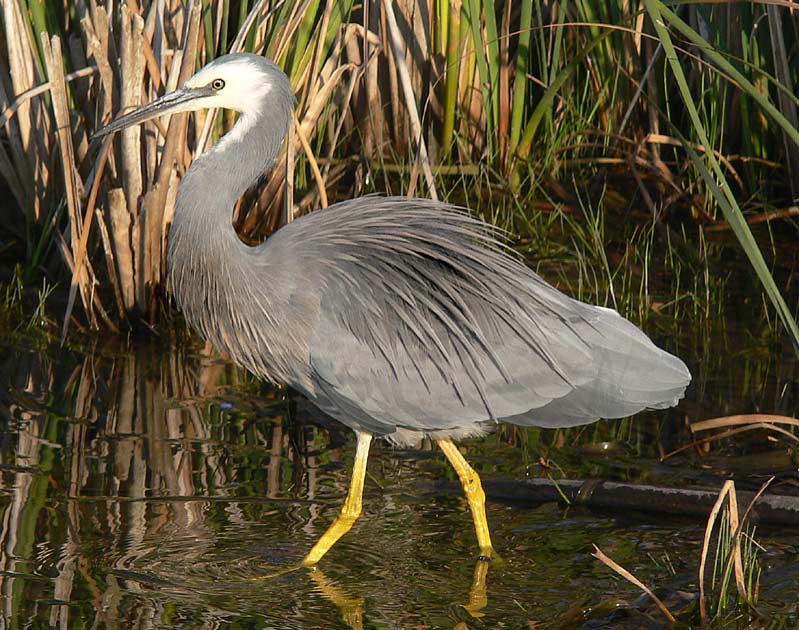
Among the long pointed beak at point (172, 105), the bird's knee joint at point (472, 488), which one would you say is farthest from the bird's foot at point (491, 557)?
the long pointed beak at point (172, 105)

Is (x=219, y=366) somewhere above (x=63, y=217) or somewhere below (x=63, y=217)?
below

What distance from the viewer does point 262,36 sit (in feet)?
19.8

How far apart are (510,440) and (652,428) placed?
1.91ft

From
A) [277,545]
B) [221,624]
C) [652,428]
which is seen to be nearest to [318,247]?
[277,545]

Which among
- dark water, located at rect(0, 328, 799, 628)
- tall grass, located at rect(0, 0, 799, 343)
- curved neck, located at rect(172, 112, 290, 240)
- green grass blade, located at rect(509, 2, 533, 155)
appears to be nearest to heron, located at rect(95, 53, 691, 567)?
curved neck, located at rect(172, 112, 290, 240)

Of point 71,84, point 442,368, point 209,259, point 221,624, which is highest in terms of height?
point 71,84

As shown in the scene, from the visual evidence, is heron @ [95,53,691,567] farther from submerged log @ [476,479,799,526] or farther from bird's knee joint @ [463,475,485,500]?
submerged log @ [476,479,799,526]

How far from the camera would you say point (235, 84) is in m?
4.32

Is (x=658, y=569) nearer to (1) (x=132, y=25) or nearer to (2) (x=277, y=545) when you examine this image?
(2) (x=277, y=545)

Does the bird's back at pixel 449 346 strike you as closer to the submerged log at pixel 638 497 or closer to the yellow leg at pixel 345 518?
the yellow leg at pixel 345 518

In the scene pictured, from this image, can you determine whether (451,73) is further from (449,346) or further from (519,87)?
(449,346)

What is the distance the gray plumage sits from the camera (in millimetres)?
4410

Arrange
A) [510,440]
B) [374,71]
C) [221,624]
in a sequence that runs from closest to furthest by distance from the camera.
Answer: [221,624] → [510,440] → [374,71]

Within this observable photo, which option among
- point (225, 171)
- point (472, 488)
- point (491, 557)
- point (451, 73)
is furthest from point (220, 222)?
point (451, 73)
